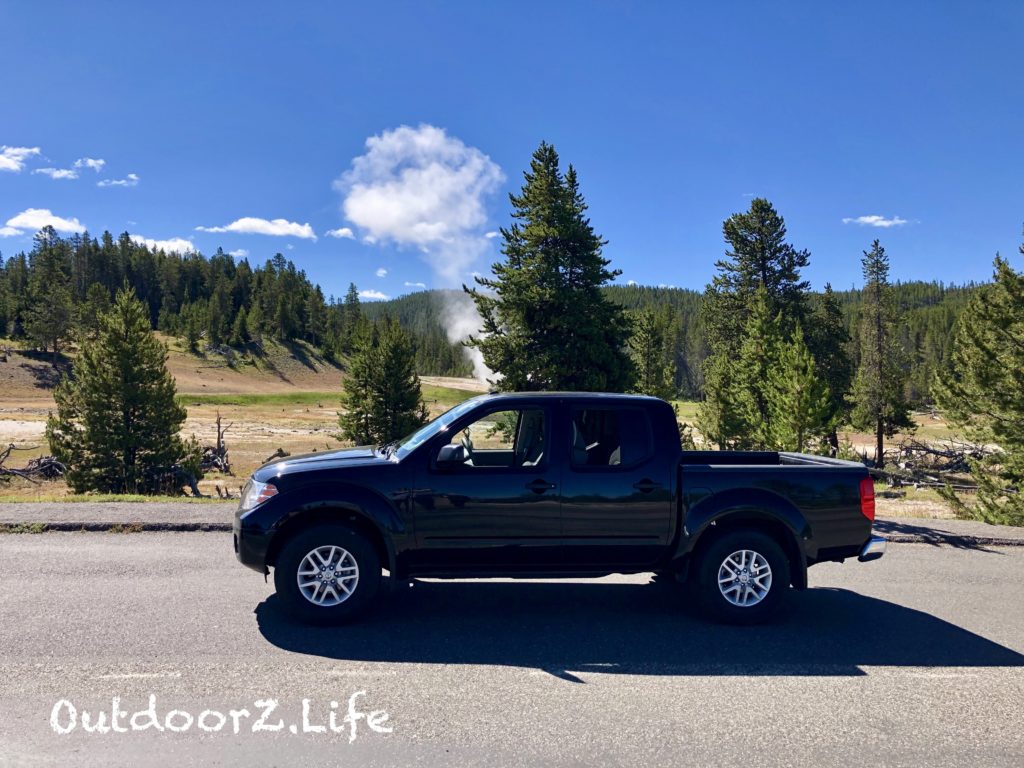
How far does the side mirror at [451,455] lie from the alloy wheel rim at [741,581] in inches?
103

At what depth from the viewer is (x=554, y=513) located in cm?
590

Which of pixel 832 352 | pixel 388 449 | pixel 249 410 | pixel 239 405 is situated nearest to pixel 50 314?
pixel 239 405

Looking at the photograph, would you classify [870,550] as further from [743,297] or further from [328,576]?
[743,297]

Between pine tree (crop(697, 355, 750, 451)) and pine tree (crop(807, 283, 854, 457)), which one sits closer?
pine tree (crop(697, 355, 750, 451))

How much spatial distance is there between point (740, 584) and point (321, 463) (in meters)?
4.04

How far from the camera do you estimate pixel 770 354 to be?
32812mm

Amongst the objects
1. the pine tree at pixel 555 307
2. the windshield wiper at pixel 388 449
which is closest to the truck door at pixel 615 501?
the windshield wiper at pixel 388 449

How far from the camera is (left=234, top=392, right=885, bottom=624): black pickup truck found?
18.9 feet

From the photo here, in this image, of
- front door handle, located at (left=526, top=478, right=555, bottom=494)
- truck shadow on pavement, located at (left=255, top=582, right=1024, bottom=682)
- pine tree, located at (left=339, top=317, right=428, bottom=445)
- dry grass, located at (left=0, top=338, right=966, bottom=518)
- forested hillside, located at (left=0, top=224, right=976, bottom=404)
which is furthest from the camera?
forested hillside, located at (left=0, top=224, right=976, bottom=404)

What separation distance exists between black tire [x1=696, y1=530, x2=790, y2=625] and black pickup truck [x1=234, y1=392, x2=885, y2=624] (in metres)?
0.01

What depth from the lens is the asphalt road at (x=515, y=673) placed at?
3871mm

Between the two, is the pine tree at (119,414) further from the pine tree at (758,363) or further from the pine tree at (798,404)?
the pine tree at (758,363)

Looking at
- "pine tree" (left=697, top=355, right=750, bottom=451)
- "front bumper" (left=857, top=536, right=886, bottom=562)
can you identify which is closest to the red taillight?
"front bumper" (left=857, top=536, right=886, bottom=562)

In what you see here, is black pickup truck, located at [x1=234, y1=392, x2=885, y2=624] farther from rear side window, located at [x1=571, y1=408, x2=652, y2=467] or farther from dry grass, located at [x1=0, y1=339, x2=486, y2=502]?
dry grass, located at [x1=0, y1=339, x2=486, y2=502]
